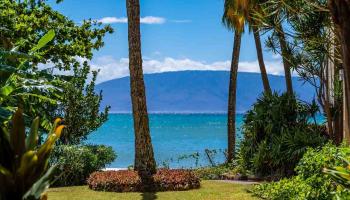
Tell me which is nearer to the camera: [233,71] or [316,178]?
[316,178]

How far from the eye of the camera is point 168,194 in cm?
1399

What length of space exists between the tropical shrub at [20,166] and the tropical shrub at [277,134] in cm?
1398

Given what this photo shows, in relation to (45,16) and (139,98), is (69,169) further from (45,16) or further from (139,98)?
(45,16)

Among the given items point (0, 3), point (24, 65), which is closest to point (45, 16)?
point (0, 3)

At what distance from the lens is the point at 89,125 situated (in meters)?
21.0

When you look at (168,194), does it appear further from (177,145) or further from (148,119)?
(177,145)

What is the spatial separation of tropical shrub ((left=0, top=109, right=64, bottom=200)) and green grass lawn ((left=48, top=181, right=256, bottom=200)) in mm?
10131

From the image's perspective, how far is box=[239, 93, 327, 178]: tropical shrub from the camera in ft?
55.5

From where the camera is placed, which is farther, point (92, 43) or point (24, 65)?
point (92, 43)

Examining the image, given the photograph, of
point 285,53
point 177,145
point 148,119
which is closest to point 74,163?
point 148,119

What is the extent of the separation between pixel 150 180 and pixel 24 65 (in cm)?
803

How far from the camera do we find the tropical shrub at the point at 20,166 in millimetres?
3043

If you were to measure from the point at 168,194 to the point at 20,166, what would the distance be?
11106mm

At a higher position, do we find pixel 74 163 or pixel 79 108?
pixel 79 108
